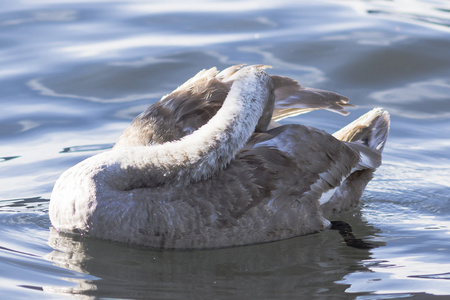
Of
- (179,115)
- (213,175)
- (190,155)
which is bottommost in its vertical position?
(213,175)

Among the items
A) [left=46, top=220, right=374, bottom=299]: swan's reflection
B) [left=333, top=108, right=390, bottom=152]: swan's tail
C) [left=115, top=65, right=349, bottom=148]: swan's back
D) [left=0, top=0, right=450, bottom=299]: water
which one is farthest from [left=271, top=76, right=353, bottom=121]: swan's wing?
[left=46, top=220, right=374, bottom=299]: swan's reflection

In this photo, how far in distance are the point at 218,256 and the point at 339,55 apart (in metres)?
6.32

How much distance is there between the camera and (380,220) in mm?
7703

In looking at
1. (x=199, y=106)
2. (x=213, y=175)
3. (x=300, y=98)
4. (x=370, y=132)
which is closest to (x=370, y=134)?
(x=370, y=132)

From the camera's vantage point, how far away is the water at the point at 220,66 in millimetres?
6258

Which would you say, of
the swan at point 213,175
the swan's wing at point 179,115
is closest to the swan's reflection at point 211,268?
the swan at point 213,175

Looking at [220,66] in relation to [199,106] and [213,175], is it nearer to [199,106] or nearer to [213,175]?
[199,106]

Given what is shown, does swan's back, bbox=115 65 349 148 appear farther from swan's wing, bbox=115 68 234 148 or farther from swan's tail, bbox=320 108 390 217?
swan's tail, bbox=320 108 390 217

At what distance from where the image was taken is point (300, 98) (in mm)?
7758

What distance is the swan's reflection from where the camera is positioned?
600 cm

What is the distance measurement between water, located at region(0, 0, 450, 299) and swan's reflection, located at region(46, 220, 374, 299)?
0.02 meters

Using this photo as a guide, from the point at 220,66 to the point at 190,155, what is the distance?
209 inches

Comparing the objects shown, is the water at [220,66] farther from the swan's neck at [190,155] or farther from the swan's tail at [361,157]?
the swan's neck at [190,155]

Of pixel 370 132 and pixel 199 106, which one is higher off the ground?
pixel 199 106
